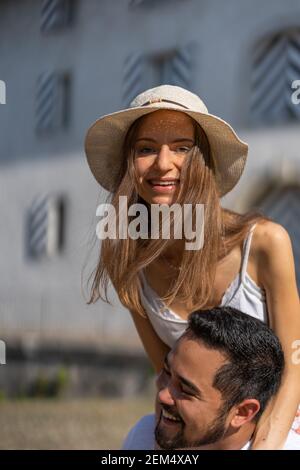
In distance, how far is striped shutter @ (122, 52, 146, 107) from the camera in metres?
11.1

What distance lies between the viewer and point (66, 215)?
41.7 feet

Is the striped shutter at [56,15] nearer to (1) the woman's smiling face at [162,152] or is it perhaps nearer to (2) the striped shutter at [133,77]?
(2) the striped shutter at [133,77]

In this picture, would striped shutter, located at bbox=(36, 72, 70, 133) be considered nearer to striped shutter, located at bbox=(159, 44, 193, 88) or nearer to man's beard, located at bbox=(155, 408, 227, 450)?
striped shutter, located at bbox=(159, 44, 193, 88)

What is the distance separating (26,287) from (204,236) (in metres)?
10.8

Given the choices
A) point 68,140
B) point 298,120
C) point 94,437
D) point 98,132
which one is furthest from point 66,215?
point 98,132

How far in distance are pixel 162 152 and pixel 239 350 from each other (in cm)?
53

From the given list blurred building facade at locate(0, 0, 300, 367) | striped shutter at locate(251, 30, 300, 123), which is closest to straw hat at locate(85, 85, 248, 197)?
blurred building facade at locate(0, 0, 300, 367)

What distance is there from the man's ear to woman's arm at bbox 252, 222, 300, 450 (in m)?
0.09

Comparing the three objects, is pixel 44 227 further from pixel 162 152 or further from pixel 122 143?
pixel 162 152

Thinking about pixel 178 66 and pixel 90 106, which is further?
pixel 90 106

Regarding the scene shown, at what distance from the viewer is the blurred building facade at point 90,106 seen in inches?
402

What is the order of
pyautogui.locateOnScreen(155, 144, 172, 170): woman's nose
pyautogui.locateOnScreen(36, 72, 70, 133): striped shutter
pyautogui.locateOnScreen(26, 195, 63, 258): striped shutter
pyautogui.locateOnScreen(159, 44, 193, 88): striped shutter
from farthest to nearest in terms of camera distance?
pyautogui.locateOnScreen(26, 195, 63, 258): striped shutter, pyautogui.locateOnScreen(36, 72, 70, 133): striped shutter, pyautogui.locateOnScreen(159, 44, 193, 88): striped shutter, pyautogui.locateOnScreen(155, 144, 172, 170): woman's nose

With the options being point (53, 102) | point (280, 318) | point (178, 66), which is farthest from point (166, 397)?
point (53, 102)

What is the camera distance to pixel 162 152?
2414 mm
